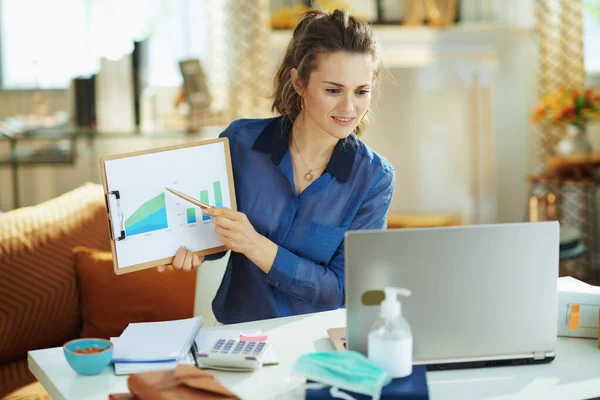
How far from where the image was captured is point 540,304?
129 cm

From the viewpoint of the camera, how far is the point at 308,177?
6.05 feet

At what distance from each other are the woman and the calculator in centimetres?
35

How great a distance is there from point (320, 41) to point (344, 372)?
883mm

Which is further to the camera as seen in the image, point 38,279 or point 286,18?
point 286,18

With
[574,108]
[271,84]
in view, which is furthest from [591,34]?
[271,84]

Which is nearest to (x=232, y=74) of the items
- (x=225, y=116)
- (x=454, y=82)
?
(x=225, y=116)

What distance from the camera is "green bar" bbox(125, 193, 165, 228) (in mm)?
1537

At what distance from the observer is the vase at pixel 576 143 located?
3.70 m

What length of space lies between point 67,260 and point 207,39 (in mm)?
2128

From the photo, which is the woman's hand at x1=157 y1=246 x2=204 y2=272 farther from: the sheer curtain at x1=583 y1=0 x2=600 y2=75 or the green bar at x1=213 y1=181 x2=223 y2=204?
the sheer curtain at x1=583 y1=0 x2=600 y2=75

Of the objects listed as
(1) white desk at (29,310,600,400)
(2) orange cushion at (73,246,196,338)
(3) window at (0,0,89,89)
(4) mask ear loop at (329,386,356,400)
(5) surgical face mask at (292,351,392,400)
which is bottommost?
(2) orange cushion at (73,246,196,338)

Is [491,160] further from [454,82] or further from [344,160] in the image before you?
[344,160]

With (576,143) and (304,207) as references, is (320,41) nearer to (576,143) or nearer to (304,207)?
(304,207)

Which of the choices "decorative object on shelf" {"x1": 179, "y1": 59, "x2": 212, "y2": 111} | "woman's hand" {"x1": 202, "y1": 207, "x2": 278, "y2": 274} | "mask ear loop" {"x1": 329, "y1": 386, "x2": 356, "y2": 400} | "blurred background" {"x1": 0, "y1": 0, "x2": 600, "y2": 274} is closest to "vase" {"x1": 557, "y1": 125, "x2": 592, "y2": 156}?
"blurred background" {"x1": 0, "y1": 0, "x2": 600, "y2": 274}
